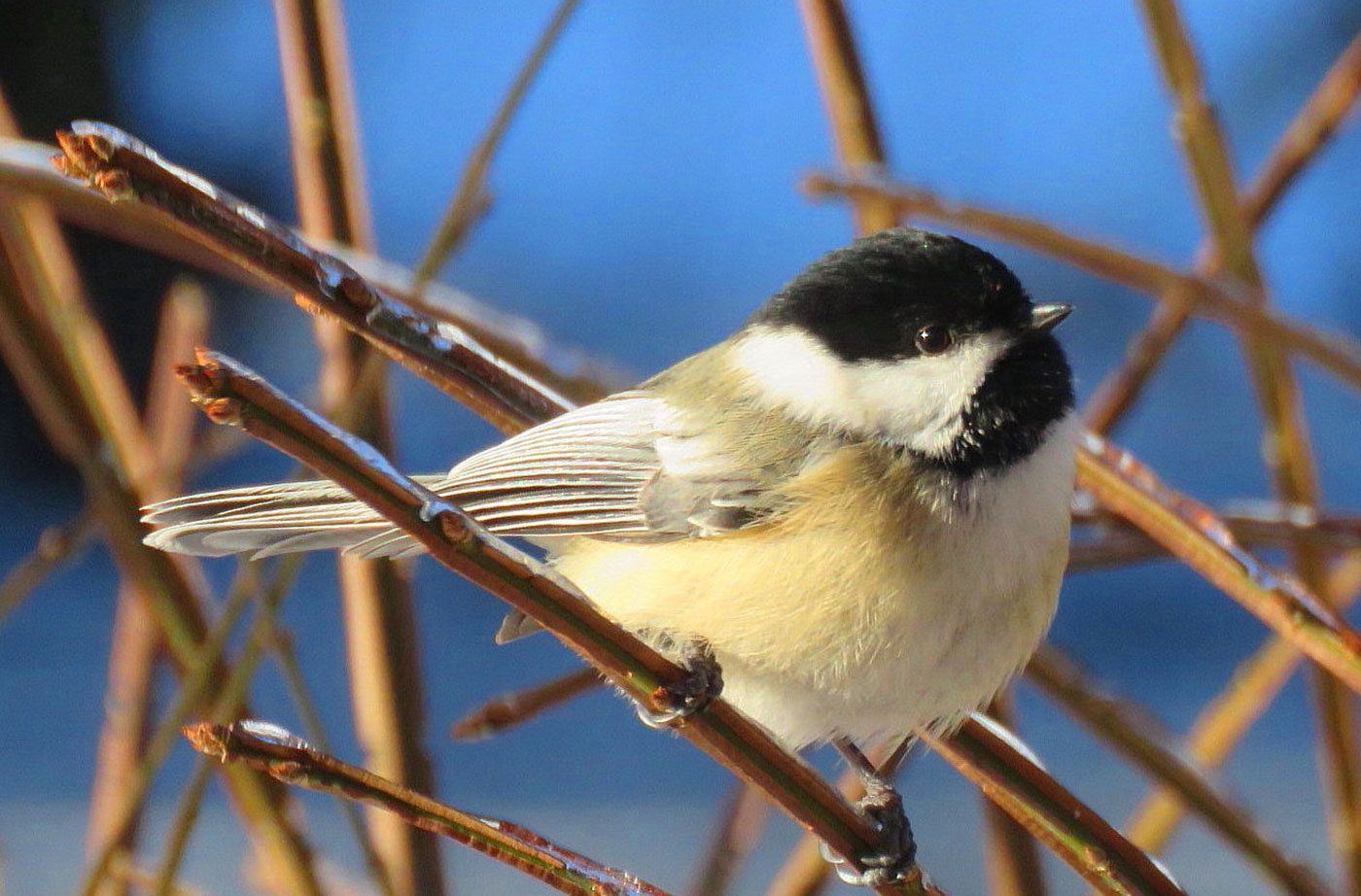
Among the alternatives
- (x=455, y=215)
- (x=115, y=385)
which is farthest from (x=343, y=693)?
(x=455, y=215)

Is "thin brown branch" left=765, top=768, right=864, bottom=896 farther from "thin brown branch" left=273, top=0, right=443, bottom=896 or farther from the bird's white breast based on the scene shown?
"thin brown branch" left=273, top=0, right=443, bottom=896

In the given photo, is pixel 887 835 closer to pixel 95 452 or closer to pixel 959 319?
pixel 959 319

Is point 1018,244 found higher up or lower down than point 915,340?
higher up

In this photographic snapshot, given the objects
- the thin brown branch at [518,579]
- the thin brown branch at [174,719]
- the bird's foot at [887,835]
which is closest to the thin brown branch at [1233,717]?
the bird's foot at [887,835]

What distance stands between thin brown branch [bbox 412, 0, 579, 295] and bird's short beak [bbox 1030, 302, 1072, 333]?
0.35 m

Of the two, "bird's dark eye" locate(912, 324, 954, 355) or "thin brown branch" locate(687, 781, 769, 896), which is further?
"thin brown branch" locate(687, 781, 769, 896)

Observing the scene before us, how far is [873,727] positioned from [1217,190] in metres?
0.44

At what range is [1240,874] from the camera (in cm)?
269

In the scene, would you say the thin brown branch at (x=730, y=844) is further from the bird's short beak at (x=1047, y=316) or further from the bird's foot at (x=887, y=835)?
the bird's short beak at (x=1047, y=316)

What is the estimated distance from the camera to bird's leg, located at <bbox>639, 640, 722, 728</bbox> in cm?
48

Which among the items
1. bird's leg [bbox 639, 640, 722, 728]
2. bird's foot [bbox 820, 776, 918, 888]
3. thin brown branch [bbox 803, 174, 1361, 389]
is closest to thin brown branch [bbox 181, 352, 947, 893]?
bird's leg [bbox 639, 640, 722, 728]

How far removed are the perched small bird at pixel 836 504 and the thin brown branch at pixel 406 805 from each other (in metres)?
0.31

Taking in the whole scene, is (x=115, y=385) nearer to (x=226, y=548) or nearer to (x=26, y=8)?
(x=226, y=548)

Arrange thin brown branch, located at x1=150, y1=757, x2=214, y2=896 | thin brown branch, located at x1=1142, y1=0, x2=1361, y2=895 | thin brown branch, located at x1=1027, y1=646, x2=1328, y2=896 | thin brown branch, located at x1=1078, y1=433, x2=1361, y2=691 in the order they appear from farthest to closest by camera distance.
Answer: thin brown branch, located at x1=1142, y1=0, x2=1361, y2=895, thin brown branch, located at x1=1027, y1=646, x2=1328, y2=896, thin brown branch, located at x1=150, y1=757, x2=214, y2=896, thin brown branch, located at x1=1078, y1=433, x2=1361, y2=691
